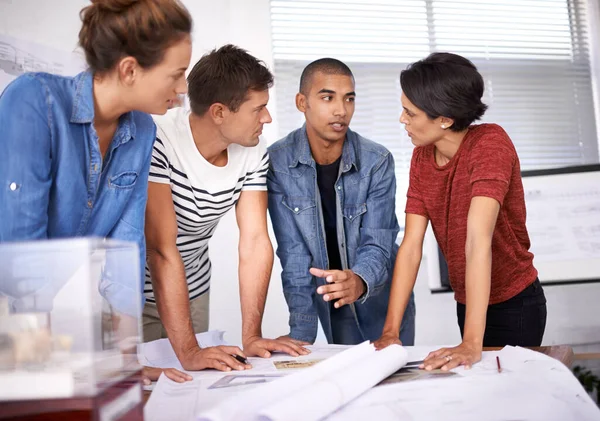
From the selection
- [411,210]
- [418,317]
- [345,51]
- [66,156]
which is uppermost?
[345,51]

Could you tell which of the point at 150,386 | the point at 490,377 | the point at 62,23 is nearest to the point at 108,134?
the point at 150,386

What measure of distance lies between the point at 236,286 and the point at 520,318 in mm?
1952

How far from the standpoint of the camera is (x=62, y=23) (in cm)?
302

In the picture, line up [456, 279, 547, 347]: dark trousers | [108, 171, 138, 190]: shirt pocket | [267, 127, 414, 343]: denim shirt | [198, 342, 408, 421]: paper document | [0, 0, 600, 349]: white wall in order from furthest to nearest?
[0, 0, 600, 349]: white wall
[267, 127, 414, 343]: denim shirt
[456, 279, 547, 347]: dark trousers
[108, 171, 138, 190]: shirt pocket
[198, 342, 408, 421]: paper document

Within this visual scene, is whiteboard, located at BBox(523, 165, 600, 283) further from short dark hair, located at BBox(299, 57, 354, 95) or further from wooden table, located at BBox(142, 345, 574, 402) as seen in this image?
wooden table, located at BBox(142, 345, 574, 402)

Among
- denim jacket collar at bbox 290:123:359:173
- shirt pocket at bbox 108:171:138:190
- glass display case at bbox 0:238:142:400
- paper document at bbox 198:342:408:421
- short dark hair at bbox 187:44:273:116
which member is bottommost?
paper document at bbox 198:342:408:421

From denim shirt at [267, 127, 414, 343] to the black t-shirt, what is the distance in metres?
0.05

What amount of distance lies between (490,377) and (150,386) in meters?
0.64

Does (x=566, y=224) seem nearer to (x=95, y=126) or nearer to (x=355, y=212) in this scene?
(x=355, y=212)

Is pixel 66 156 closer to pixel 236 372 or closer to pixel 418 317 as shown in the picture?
pixel 236 372

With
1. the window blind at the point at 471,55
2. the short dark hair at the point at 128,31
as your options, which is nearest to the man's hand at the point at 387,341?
the short dark hair at the point at 128,31

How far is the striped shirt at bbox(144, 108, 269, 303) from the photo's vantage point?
1.82 metres

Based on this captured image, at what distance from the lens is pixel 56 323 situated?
660mm

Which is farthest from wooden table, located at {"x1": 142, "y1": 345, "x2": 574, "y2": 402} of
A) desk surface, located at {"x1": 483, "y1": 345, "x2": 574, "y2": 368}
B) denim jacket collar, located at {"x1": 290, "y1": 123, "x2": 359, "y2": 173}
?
denim jacket collar, located at {"x1": 290, "y1": 123, "x2": 359, "y2": 173}
